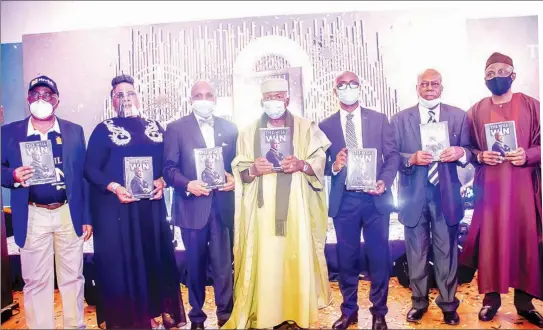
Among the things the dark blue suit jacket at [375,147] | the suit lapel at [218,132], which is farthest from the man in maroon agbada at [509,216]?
the suit lapel at [218,132]

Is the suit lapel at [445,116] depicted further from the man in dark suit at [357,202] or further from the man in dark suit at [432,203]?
the man in dark suit at [357,202]

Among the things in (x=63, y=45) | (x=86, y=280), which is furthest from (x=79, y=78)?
(x=86, y=280)

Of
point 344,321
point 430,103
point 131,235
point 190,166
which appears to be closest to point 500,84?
point 430,103

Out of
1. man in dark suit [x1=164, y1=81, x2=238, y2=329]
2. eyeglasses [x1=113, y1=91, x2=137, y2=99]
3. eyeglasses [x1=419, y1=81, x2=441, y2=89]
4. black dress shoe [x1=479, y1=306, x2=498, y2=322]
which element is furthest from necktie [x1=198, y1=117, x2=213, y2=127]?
black dress shoe [x1=479, y1=306, x2=498, y2=322]

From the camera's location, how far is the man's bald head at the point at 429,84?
2.81 m

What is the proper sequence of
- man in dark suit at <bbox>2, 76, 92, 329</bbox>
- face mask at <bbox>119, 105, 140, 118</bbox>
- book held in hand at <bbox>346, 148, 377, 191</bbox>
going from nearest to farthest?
book held in hand at <bbox>346, 148, 377, 191</bbox>, man in dark suit at <bbox>2, 76, 92, 329</bbox>, face mask at <bbox>119, 105, 140, 118</bbox>

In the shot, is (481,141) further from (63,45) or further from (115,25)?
(63,45)

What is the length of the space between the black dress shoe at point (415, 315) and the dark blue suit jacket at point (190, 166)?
139 cm

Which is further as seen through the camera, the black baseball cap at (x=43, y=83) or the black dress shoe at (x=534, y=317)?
the black baseball cap at (x=43, y=83)

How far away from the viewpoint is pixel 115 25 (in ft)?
10.2

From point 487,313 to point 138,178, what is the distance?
2.59 metres

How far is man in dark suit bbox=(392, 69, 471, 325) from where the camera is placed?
2697mm

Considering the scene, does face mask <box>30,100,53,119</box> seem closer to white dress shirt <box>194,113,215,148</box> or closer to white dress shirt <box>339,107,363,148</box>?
white dress shirt <box>194,113,215,148</box>

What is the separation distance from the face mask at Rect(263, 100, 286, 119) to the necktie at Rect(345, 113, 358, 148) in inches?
18.2
